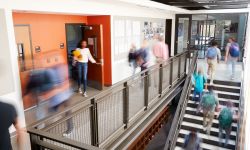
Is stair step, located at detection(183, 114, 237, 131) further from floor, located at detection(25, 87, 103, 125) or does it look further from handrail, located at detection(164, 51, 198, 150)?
floor, located at detection(25, 87, 103, 125)

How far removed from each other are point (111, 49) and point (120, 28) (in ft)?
→ 3.17

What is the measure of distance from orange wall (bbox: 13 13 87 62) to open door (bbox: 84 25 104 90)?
67 cm

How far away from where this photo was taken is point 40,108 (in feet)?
15.6

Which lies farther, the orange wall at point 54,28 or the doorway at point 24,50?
the orange wall at point 54,28

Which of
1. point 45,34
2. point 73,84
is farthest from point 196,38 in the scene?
point 45,34

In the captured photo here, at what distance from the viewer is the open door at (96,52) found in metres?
7.28

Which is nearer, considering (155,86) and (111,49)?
(155,86)

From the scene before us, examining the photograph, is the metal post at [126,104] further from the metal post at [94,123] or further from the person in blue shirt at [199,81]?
the person in blue shirt at [199,81]

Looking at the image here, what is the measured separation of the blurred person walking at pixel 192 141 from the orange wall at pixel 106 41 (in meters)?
3.19

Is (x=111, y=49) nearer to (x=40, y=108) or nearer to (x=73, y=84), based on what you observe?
(x=73, y=84)

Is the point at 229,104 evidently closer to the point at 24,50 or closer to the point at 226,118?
the point at 226,118

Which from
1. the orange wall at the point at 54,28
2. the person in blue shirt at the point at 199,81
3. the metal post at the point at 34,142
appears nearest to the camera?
the metal post at the point at 34,142

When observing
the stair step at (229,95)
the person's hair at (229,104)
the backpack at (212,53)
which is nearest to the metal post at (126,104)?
the person's hair at (229,104)

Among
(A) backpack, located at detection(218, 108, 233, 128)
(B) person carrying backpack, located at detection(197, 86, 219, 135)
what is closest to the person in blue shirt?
(B) person carrying backpack, located at detection(197, 86, 219, 135)
